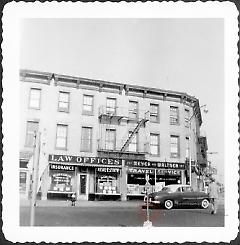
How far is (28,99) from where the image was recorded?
26.3 feet

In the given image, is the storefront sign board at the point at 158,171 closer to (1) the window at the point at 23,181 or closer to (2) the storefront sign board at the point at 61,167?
(2) the storefront sign board at the point at 61,167

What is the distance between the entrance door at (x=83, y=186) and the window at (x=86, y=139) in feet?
1.86

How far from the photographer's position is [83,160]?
8.84m

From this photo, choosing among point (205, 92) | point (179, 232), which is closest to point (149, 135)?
point (205, 92)

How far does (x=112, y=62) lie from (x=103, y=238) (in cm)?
325

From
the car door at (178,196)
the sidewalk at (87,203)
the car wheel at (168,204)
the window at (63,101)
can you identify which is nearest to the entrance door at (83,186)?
the sidewalk at (87,203)

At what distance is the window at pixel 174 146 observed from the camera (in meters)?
8.86

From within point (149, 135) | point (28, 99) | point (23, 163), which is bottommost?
point (23, 163)

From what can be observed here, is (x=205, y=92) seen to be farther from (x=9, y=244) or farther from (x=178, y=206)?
(x=9, y=244)

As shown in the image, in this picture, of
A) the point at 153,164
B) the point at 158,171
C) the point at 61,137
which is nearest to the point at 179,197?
the point at 158,171

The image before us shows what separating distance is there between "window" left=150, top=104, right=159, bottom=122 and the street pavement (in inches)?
66.7

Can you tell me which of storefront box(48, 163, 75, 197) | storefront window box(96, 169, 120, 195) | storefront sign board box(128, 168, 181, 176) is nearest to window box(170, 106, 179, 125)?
storefront sign board box(128, 168, 181, 176)

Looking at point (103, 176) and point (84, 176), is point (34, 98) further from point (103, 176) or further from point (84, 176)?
point (103, 176)

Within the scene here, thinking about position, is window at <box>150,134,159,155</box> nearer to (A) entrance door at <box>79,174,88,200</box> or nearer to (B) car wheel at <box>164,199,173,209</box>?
(B) car wheel at <box>164,199,173,209</box>
